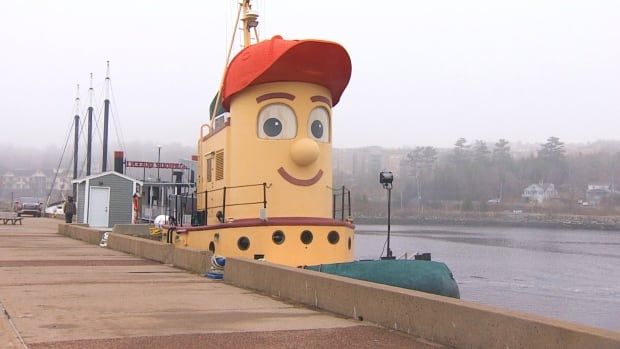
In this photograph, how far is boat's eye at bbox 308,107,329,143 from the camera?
13.9 m

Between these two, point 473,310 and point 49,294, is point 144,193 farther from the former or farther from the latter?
point 473,310

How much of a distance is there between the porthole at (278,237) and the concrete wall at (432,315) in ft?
6.93

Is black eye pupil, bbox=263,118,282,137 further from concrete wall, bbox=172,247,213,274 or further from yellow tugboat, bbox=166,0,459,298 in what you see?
concrete wall, bbox=172,247,213,274

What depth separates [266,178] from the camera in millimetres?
13664

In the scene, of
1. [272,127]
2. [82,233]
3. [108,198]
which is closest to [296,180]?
[272,127]

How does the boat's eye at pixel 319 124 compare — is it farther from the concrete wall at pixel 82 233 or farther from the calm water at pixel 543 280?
the concrete wall at pixel 82 233

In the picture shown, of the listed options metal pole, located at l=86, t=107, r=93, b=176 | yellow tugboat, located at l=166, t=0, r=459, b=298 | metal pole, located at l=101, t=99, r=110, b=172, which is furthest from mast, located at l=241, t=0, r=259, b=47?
metal pole, located at l=86, t=107, r=93, b=176

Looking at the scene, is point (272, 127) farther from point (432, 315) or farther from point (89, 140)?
point (89, 140)

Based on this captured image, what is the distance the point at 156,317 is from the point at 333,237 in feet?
17.9

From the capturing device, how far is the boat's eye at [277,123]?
1367 cm

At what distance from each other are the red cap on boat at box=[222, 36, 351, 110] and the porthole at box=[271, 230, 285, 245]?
2.99 metres

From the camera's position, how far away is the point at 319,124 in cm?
1402

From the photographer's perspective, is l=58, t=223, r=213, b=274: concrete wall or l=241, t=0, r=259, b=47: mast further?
l=241, t=0, r=259, b=47: mast

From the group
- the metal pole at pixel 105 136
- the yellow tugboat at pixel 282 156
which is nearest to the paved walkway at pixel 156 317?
the yellow tugboat at pixel 282 156
